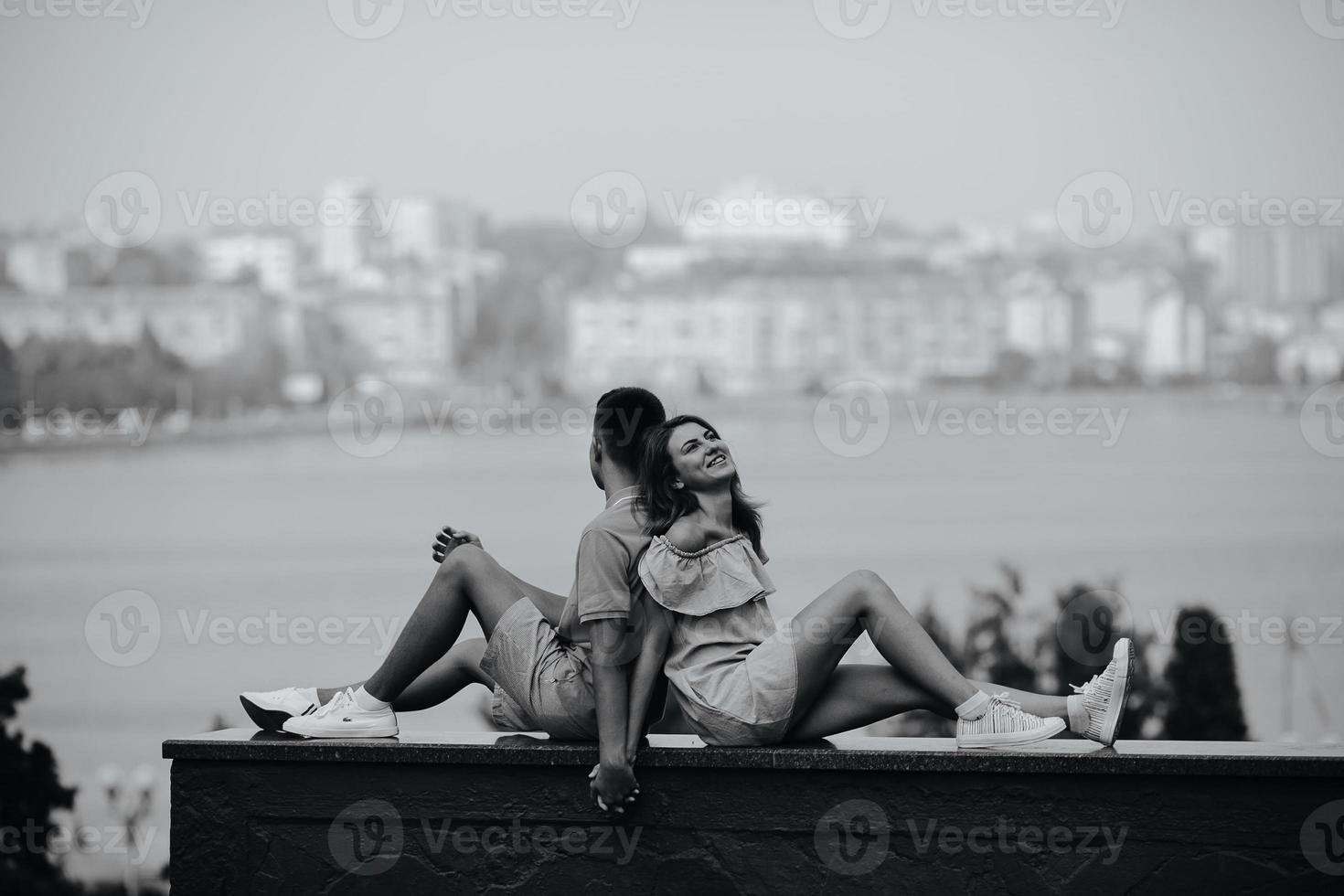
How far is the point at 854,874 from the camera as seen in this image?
306 cm

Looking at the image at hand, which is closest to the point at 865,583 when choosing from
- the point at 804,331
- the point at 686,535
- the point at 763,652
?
the point at 763,652

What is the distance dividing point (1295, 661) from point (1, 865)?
44.0 feet

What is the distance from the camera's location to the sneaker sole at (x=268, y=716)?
3344 mm

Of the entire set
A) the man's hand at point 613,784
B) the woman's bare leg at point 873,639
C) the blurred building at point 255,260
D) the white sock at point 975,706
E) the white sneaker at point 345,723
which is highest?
the blurred building at point 255,260

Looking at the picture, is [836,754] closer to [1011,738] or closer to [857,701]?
[857,701]

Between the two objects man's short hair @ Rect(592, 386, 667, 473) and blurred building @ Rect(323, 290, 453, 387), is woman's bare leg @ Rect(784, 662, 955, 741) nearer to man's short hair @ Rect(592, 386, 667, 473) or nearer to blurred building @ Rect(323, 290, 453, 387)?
man's short hair @ Rect(592, 386, 667, 473)

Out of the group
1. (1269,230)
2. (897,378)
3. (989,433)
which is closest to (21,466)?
(897,378)

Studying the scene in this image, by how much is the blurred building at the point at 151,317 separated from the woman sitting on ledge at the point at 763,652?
19.9 metres

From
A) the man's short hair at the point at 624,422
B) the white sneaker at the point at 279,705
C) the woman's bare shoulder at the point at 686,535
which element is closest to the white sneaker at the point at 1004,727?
the woman's bare shoulder at the point at 686,535

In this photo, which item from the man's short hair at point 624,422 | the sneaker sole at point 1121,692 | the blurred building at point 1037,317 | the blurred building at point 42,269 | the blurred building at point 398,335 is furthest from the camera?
the blurred building at point 42,269

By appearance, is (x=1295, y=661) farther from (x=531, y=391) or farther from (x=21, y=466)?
(x=21, y=466)

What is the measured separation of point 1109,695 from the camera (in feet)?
9.71

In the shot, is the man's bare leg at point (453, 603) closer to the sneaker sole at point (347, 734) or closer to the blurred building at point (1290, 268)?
the sneaker sole at point (347, 734)

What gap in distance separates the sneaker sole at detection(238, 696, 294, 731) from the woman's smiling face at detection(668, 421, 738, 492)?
3.35ft
